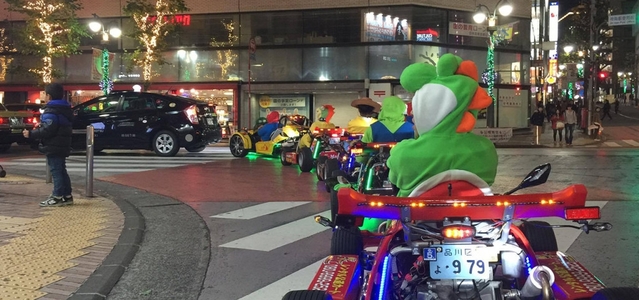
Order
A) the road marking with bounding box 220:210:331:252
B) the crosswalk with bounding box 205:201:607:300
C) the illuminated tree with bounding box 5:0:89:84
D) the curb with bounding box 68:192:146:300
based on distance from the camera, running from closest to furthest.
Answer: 1. the curb with bounding box 68:192:146:300
2. the crosswalk with bounding box 205:201:607:300
3. the road marking with bounding box 220:210:331:252
4. the illuminated tree with bounding box 5:0:89:84

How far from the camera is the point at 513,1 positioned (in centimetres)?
3266

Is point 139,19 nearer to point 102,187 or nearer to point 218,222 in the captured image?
point 102,187

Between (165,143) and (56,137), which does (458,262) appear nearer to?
(56,137)

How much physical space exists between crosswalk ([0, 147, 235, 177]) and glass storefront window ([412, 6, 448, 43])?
1408 centimetres

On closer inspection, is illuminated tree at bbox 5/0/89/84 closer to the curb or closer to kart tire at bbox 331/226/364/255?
the curb

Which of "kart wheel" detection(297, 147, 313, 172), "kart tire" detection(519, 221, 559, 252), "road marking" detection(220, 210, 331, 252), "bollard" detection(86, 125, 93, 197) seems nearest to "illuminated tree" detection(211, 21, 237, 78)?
"kart wheel" detection(297, 147, 313, 172)

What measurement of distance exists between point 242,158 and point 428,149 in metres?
15.0

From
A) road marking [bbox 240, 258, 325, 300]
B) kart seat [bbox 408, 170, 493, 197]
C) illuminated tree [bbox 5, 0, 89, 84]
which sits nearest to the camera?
kart seat [bbox 408, 170, 493, 197]

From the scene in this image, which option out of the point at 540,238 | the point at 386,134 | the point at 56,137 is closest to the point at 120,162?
the point at 56,137

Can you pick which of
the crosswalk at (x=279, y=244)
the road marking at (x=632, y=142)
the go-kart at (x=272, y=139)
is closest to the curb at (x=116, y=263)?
the crosswalk at (x=279, y=244)

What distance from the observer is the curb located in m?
4.92

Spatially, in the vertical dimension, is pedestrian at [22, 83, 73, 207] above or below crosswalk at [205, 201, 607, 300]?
Result: above

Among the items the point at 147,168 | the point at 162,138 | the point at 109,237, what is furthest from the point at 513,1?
the point at 109,237

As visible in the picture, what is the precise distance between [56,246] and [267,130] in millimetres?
11523
